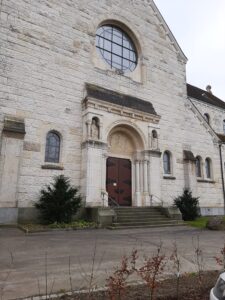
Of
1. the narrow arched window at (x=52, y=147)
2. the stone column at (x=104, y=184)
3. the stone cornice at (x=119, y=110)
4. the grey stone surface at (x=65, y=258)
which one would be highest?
the stone cornice at (x=119, y=110)

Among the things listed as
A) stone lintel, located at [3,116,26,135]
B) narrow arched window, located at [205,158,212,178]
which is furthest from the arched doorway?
narrow arched window, located at [205,158,212,178]

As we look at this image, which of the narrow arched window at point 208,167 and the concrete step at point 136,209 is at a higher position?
the narrow arched window at point 208,167

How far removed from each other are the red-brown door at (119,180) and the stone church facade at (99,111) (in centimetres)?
6

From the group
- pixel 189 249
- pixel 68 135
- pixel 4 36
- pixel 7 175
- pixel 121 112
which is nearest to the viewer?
pixel 189 249

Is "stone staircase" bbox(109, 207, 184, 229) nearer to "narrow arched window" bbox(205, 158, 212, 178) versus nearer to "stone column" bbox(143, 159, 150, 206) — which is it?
"stone column" bbox(143, 159, 150, 206)

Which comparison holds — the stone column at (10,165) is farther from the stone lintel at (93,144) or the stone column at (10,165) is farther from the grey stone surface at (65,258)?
the stone lintel at (93,144)

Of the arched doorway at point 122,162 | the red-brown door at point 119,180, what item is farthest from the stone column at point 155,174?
the red-brown door at point 119,180

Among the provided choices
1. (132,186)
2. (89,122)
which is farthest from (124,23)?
(132,186)

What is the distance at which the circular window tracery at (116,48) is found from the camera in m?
17.3

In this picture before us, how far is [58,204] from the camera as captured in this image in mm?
11500

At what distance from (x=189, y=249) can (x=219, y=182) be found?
14750mm

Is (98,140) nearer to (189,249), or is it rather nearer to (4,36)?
(4,36)

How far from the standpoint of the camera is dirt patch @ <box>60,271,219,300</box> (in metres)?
3.60

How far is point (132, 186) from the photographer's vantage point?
53.9 feet
